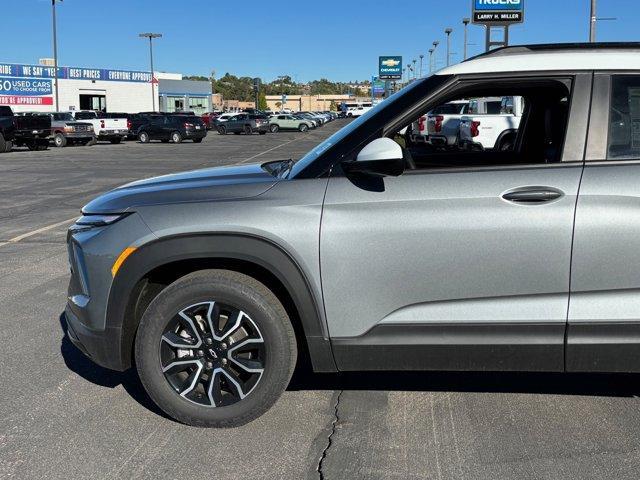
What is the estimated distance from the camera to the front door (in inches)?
131

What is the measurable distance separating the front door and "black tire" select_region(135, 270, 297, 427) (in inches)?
11.8

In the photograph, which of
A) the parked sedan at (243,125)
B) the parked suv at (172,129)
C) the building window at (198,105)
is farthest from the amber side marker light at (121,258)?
the building window at (198,105)

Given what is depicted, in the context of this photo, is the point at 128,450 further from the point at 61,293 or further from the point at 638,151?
the point at 61,293

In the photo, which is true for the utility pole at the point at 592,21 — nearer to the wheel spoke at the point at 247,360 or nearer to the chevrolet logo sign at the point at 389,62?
the wheel spoke at the point at 247,360

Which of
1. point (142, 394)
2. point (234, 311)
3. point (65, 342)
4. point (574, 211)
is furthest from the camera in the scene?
point (65, 342)

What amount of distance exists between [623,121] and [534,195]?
0.62 metres

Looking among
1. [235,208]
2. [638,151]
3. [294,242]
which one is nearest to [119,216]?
[235,208]

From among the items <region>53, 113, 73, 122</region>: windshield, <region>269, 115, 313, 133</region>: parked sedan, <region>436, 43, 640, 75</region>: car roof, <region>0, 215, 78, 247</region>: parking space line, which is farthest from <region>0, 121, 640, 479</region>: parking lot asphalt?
<region>269, 115, 313, 133</region>: parked sedan

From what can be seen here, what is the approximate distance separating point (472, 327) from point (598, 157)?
1.02m

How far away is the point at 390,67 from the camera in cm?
7781

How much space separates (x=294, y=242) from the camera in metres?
3.42

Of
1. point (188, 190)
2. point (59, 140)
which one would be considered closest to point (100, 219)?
point (188, 190)

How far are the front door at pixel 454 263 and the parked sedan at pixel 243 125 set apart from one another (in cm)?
5280

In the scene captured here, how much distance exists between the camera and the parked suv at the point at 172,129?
4044 centimetres
